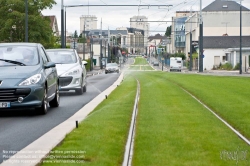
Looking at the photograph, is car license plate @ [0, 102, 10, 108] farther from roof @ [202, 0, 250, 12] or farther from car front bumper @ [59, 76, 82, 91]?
roof @ [202, 0, 250, 12]

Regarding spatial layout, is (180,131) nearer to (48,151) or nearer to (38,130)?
(38,130)

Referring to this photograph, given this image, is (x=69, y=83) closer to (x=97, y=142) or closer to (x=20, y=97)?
(x=20, y=97)

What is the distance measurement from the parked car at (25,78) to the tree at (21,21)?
4366cm

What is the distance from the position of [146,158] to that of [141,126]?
4128 millimetres

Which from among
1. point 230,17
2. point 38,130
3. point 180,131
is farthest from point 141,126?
point 230,17

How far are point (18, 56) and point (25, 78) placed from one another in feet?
4.70

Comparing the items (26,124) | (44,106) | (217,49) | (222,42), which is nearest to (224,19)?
(222,42)

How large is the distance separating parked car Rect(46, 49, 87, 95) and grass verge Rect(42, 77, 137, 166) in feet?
26.0

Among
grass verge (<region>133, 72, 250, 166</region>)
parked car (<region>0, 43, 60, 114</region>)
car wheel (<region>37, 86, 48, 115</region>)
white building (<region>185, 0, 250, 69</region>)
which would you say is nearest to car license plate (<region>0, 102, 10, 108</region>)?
parked car (<region>0, 43, 60, 114</region>)

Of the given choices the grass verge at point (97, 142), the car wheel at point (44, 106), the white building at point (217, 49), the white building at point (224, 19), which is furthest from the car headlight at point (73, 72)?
the white building at point (224, 19)

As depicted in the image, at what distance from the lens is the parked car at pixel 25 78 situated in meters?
14.6

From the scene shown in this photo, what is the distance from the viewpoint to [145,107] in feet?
58.6

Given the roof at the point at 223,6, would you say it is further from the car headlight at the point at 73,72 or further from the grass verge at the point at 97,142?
the grass verge at the point at 97,142

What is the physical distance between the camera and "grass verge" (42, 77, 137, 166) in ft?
27.9
